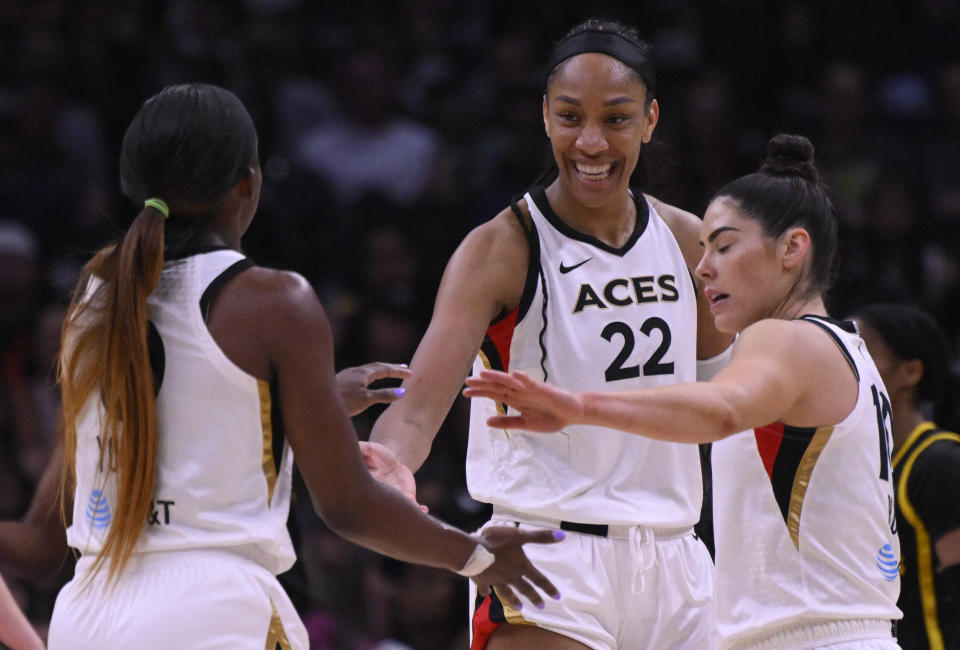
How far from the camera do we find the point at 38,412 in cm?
667

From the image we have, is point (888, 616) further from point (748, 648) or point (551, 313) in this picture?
point (551, 313)

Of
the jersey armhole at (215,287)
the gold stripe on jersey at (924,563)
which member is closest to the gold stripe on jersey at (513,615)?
the jersey armhole at (215,287)

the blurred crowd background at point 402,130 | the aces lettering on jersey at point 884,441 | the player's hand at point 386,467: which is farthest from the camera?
the blurred crowd background at point 402,130

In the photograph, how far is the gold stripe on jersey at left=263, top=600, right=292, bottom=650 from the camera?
270 cm

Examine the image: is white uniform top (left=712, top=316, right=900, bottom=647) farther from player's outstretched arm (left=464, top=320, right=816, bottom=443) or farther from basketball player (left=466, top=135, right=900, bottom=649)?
player's outstretched arm (left=464, top=320, right=816, bottom=443)

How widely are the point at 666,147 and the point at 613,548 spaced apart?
1354 mm

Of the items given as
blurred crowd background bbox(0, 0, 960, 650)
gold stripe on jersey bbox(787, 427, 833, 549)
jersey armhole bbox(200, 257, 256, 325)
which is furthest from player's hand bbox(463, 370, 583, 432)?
blurred crowd background bbox(0, 0, 960, 650)

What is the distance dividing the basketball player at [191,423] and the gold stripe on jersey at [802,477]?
969 mm

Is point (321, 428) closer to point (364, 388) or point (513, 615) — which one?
point (364, 388)

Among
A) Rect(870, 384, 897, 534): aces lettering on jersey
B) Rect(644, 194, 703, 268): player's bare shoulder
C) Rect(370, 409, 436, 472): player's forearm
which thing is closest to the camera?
Rect(870, 384, 897, 534): aces lettering on jersey

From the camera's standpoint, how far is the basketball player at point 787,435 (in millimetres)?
2943

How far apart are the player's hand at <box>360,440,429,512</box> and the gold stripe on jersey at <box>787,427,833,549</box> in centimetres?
90

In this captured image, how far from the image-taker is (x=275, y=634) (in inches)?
107

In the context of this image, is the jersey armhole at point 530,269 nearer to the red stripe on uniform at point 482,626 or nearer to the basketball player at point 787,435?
the basketball player at point 787,435
